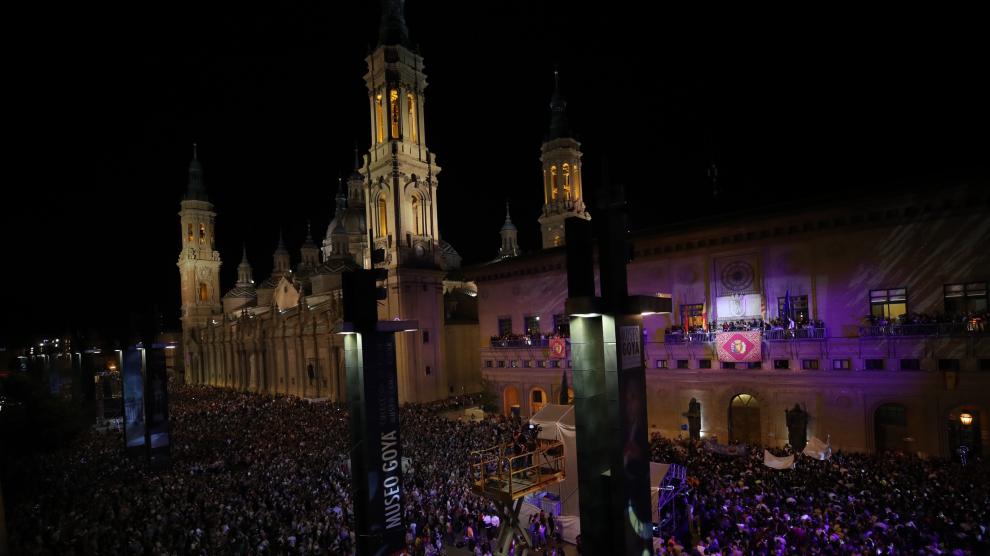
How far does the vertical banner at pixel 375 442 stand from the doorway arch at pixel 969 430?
22.5 meters

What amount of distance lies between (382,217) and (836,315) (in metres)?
35.4

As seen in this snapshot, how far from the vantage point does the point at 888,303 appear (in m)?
24.6

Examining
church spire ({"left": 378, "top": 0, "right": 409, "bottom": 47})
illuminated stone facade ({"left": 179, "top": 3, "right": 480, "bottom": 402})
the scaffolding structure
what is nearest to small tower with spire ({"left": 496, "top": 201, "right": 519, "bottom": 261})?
illuminated stone facade ({"left": 179, "top": 3, "right": 480, "bottom": 402})

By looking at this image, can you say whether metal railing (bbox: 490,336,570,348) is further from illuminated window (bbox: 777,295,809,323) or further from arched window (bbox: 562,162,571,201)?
arched window (bbox: 562,162,571,201)

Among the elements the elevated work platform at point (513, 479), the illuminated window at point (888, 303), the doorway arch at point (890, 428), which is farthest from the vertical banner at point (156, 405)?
the illuminated window at point (888, 303)

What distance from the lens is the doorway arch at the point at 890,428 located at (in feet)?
77.9

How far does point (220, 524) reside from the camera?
17.2 m

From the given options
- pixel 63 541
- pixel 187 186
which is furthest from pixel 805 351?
pixel 187 186

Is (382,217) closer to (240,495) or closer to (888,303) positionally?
(240,495)

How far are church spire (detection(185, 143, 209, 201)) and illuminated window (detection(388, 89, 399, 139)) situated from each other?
172 feet

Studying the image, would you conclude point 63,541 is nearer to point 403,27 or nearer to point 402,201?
point 402,201

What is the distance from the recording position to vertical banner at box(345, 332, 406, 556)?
13109 millimetres

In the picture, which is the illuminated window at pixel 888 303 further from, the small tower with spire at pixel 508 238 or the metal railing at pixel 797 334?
the small tower with spire at pixel 508 238

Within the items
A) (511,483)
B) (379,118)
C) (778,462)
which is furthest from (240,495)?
(379,118)
